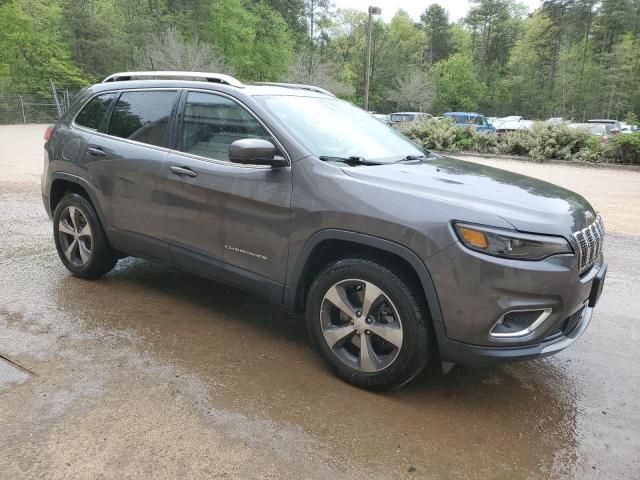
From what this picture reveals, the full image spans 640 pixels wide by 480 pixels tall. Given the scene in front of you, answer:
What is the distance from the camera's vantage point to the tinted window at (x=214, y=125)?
3451 mm

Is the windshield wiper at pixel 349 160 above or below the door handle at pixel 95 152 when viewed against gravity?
above

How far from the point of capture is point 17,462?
2.31 meters

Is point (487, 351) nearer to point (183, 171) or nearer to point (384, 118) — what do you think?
point (183, 171)

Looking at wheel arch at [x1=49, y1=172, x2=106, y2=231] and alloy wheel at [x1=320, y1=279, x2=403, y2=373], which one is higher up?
wheel arch at [x1=49, y1=172, x2=106, y2=231]

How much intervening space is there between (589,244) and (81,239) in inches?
154

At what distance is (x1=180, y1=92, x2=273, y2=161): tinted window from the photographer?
11.3 ft

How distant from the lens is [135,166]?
3.90 metres

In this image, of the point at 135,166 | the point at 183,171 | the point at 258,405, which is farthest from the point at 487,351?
the point at 135,166

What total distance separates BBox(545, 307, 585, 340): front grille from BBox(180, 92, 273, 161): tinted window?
81.6 inches

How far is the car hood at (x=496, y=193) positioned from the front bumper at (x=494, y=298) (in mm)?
195

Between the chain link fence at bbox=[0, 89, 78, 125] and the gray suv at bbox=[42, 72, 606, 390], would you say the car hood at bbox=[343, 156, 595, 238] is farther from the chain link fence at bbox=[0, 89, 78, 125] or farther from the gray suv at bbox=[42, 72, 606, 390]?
the chain link fence at bbox=[0, 89, 78, 125]

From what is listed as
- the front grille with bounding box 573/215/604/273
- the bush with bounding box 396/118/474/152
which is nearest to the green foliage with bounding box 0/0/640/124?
the bush with bounding box 396/118/474/152

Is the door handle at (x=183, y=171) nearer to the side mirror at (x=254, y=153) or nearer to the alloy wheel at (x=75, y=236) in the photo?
the side mirror at (x=254, y=153)

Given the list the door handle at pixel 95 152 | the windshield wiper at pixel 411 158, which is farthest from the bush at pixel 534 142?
the door handle at pixel 95 152
